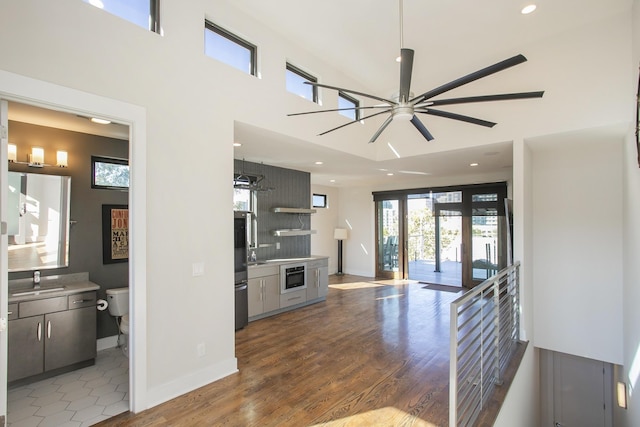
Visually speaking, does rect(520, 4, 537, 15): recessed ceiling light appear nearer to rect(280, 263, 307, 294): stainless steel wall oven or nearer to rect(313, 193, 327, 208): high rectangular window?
rect(280, 263, 307, 294): stainless steel wall oven

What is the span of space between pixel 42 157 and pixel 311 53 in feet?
11.7

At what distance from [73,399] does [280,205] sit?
425 cm

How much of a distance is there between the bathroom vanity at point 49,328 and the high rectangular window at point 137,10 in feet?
9.29

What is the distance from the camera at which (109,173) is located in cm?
415

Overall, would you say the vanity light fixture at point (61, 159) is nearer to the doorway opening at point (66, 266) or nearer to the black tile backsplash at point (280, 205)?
the doorway opening at point (66, 266)

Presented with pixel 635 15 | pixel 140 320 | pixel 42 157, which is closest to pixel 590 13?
pixel 635 15

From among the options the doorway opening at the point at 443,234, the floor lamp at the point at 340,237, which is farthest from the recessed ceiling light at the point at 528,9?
the floor lamp at the point at 340,237

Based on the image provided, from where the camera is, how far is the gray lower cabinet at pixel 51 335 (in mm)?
3021

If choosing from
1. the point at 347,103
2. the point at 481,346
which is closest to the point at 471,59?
the point at 347,103

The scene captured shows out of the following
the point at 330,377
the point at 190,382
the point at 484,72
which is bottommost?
the point at 330,377

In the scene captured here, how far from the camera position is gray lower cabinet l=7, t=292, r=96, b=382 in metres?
3.02

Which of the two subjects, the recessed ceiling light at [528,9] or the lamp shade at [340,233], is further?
the lamp shade at [340,233]

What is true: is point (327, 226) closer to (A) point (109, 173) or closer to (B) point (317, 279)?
(B) point (317, 279)

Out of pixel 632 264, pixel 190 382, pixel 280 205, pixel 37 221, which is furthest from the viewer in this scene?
pixel 280 205
